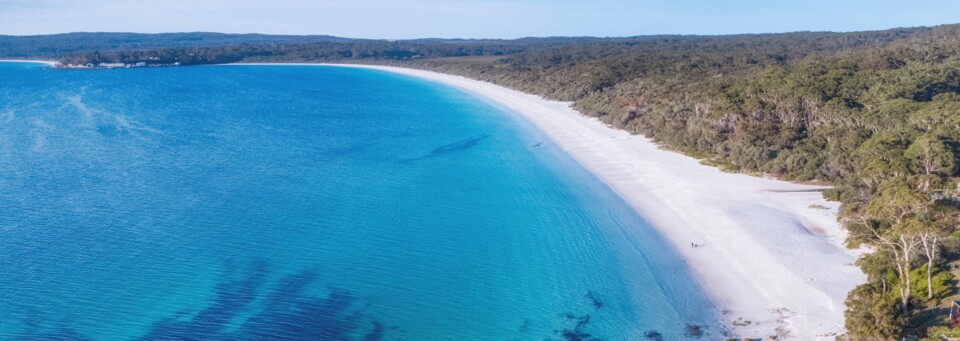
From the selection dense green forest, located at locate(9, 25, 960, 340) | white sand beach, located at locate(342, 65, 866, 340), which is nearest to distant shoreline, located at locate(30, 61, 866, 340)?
white sand beach, located at locate(342, 65, 866, 340)

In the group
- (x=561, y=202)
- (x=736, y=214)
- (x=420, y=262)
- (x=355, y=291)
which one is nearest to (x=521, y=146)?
(x=561, y=202)

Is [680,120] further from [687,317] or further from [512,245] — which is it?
[687,317]

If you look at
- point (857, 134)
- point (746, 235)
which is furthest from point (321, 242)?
point (857, 134)

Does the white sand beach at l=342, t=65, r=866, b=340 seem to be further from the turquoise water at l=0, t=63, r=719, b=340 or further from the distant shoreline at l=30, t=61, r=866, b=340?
the turquoise water at l=0, t=63, r=719, b=340

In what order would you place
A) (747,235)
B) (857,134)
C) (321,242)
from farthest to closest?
(857,134) → (321,242) → (747,235)

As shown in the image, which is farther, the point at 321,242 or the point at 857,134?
the point at 857,134

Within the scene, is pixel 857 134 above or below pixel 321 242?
above

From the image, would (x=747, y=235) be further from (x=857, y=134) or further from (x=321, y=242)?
(x=321, y=242)

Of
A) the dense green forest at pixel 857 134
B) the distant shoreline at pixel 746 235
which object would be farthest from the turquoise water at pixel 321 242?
the dense green forest at pixel 857 134
